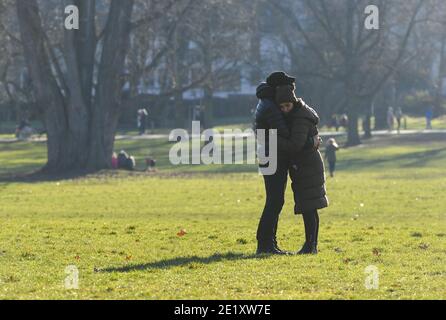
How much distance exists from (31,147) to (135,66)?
17.7m

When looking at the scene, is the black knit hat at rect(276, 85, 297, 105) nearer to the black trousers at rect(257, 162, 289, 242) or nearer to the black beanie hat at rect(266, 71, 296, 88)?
the black beanie hat at rect(266, 71, 296, 88)

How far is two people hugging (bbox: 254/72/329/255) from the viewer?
12359 mm

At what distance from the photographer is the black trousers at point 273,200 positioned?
500 inches

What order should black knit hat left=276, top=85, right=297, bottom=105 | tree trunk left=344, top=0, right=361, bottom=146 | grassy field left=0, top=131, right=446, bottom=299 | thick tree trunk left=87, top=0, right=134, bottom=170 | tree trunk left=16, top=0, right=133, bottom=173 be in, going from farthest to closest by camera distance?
tree trunk left=344, top=0, right=361, bottom=146 < thick tree trunk left=87, top=0, right=134, bottom=170 < tree trunk left=16, top=0, right=133, bottom=173 < black knit hat left=276, top=85, right=297, bottom=105 < grassy field left=0, top=131, right=446, bottom=299

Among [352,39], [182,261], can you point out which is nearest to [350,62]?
[352,39]

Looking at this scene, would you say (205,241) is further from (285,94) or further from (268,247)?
(285,94)

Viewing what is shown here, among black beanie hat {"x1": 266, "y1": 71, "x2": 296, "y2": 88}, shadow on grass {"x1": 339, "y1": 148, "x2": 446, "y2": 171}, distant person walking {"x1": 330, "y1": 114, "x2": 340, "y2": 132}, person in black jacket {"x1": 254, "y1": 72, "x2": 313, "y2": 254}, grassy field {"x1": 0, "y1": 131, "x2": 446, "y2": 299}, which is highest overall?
black beanie hat {"x1": 266, "y1": 71, "x2": 296, "y2": 88}

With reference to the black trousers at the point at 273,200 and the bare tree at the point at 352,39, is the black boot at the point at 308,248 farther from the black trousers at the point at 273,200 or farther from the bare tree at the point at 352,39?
the bare tree at the point at 352,39

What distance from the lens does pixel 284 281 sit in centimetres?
1031

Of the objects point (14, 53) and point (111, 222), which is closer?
point (111, 222)

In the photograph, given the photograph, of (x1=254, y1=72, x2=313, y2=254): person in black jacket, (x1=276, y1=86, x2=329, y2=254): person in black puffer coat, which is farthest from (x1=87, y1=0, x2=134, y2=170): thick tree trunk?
(x1=276, y1=86, x2=329, y2=254): person in black puffer coat
